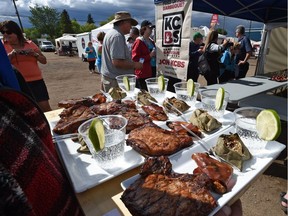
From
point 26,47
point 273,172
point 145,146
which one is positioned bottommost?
point 273,172

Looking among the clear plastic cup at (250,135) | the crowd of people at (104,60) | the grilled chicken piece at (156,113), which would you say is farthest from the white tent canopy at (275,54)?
the clear plastic cup at (250,135)

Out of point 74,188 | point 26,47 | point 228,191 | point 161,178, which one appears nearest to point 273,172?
point 228,191

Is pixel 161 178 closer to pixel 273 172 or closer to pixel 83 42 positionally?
pixel 273 172

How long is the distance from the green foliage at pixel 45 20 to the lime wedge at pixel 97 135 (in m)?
73.5

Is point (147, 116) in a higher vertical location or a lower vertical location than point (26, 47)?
lower

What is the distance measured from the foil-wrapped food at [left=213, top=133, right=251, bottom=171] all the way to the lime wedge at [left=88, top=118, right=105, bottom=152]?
66 centimetres

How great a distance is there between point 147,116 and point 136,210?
35.4 inches

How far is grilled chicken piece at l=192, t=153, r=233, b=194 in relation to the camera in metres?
0.88

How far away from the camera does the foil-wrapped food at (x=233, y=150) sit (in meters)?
1.04

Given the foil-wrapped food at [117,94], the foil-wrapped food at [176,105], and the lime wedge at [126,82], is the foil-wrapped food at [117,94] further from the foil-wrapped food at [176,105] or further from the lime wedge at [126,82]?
the foil-wrapped food at [176,105]

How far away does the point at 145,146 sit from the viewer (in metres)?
1.12

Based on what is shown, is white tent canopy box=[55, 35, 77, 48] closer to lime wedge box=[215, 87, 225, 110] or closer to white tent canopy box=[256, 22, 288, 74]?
white tent canopy box=[256, 22, 288, 74]

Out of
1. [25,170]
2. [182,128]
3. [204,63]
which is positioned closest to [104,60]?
[182,128]

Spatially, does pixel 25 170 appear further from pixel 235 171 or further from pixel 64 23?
pixel 64 23
